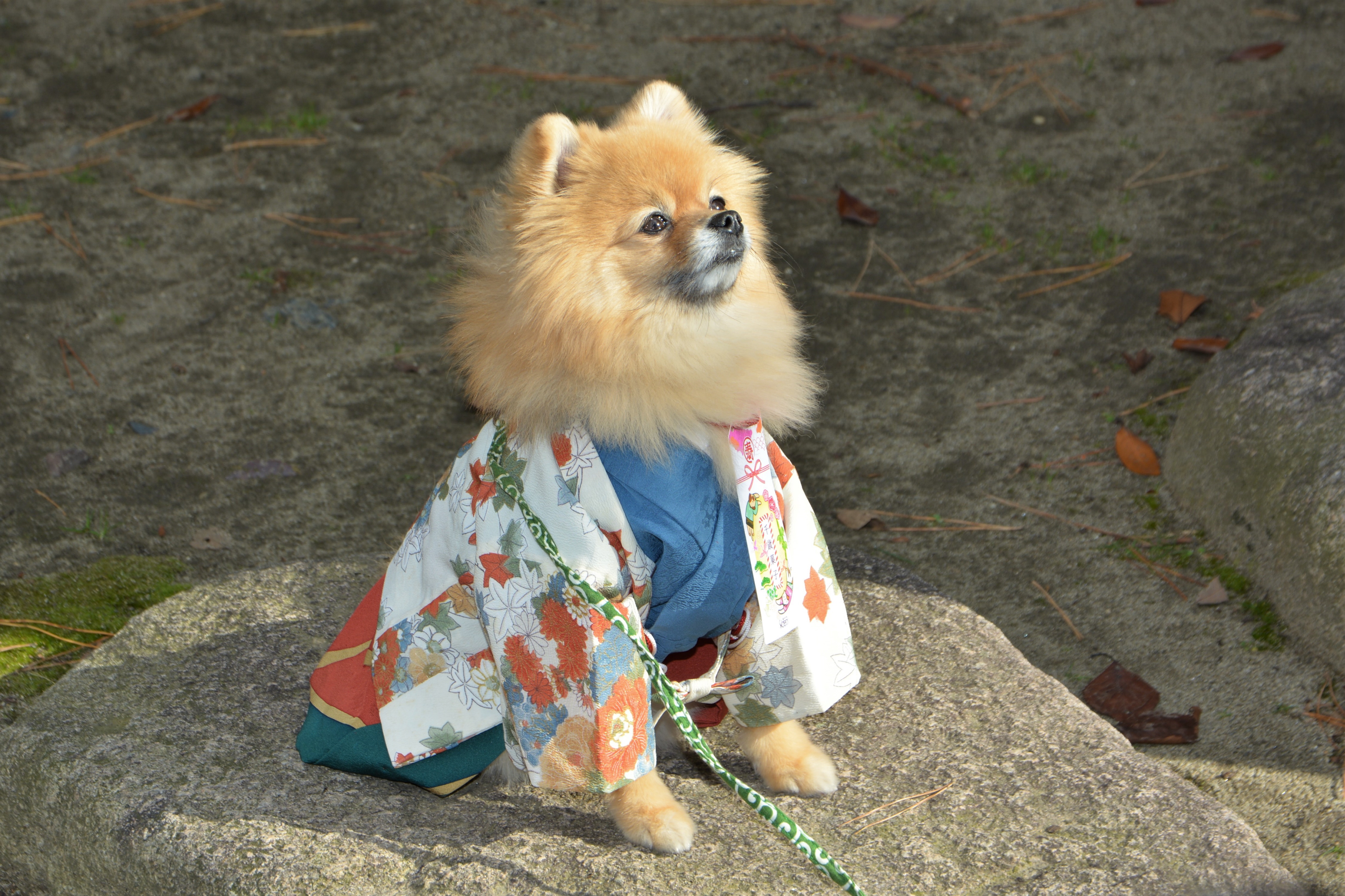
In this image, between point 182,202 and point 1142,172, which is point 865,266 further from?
point 182,202

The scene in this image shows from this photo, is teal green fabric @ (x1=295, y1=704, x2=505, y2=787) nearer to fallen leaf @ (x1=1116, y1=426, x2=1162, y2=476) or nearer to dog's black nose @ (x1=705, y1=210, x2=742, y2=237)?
dog's black nose @ (x1=705, y1=210, x2=742, y2=237)

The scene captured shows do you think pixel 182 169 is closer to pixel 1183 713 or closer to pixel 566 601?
pixel 566 601

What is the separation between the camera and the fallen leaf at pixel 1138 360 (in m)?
4.21

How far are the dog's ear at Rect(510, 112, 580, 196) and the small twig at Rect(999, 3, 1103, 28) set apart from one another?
15.5 feet

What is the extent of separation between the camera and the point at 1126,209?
503cm

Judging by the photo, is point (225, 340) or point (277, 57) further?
point (277, 57)

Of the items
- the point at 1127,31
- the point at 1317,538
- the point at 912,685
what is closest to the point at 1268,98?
the point at 1127,31

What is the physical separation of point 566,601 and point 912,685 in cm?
101

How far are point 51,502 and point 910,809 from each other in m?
3.08

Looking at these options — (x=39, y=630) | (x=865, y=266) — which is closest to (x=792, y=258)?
(x=865, y=266)

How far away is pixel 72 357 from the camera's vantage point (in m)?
4.50

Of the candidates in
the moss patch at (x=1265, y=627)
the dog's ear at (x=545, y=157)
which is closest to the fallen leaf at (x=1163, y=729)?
the moss patch at (x=1265, y=627)

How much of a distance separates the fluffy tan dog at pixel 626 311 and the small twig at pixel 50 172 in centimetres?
396

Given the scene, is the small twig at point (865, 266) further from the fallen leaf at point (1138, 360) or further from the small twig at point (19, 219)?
→ the small twig at point (19, 219)
